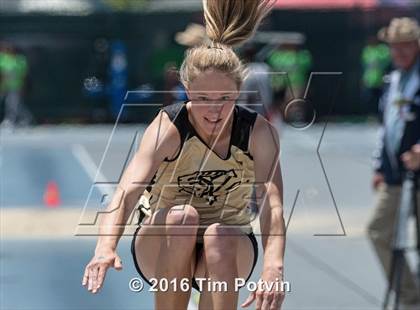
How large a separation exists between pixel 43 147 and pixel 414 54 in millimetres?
16795

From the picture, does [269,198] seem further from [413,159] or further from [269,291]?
[413,159]

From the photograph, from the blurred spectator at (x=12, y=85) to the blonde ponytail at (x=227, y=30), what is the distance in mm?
25495

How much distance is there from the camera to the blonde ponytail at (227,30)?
4.23 m

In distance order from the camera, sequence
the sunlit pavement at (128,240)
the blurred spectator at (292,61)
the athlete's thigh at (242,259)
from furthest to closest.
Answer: the blurred spectator at (292,61) < the sunlit pavement at (128,240) < the athlete's thigh at (242,259)

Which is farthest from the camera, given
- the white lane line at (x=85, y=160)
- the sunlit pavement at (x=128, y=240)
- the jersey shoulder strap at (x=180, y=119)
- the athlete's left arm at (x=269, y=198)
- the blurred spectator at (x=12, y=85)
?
the blurred spectator at (x=12, y=85)

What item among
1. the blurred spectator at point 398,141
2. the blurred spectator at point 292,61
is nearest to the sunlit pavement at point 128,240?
the blurred spectator at point 398,141

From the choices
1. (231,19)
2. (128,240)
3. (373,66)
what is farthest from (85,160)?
(231,19)

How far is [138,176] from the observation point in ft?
13.8

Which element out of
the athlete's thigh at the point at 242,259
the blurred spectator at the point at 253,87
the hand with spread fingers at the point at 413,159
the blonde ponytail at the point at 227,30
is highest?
the blurred spectator at the point at 253,87

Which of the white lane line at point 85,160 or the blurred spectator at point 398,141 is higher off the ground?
the white lane line at point 85,160

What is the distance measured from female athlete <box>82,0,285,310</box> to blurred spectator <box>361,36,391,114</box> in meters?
24.8

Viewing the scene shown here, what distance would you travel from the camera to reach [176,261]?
416 cm

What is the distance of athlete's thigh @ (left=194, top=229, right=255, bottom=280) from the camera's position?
420cm

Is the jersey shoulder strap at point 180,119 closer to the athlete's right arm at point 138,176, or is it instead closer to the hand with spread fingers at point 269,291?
the athlete's right arm at point 138,176
